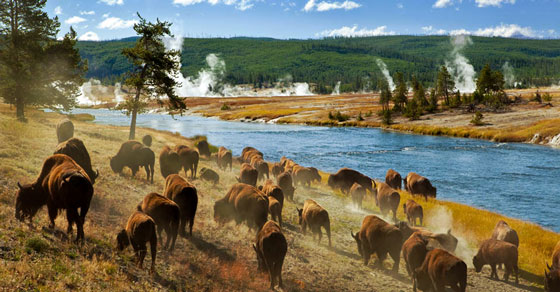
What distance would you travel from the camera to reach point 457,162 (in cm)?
3716

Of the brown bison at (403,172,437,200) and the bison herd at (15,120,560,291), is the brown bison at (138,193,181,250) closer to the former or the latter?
the bison herd at (15,120,560,291)

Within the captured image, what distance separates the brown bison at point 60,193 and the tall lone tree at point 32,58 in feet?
80.9

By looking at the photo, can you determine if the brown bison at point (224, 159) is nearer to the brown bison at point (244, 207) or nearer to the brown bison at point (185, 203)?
the brown bison at point (244, 207)

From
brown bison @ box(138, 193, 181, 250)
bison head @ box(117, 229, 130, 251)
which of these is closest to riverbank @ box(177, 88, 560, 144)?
brown bison @ box(138, 193, 181, 250)

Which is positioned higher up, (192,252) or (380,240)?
(192,252)

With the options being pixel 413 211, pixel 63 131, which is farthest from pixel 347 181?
pixel 63 131

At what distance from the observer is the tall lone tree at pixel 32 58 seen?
96.6 ft

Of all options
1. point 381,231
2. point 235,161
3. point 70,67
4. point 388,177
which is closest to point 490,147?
point 388,177

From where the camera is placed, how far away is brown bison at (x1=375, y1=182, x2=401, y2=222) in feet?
56.7

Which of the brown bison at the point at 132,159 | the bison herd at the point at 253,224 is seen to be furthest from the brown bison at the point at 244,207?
the brown bison at the point at 132,159

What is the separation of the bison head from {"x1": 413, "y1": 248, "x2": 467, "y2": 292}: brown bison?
23.4 ft

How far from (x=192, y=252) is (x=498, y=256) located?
8.76 meters

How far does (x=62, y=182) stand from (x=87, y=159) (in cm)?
499

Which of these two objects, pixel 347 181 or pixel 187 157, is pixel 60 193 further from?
pixel 347 181
